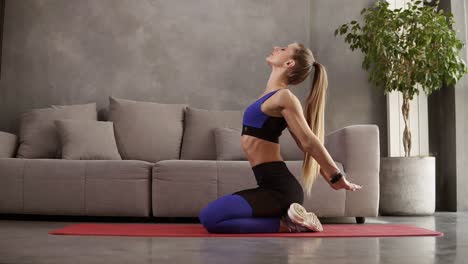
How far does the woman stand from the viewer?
3029 mm

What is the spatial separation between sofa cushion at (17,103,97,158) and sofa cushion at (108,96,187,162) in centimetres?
24

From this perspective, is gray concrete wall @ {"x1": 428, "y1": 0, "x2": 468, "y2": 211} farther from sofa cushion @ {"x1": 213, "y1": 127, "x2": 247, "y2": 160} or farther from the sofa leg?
sofa cushion @ {"x1": 213, "y1": 127, "x2": 247, "y2": 160}

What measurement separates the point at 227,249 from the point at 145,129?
113 inches

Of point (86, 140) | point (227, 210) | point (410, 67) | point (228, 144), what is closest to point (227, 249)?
point (227, 210)

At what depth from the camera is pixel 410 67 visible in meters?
5.16

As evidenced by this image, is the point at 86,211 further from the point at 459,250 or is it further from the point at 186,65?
the point at 459,250

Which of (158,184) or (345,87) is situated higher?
(345,87)

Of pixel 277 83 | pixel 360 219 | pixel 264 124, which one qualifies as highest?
pixel 277 83

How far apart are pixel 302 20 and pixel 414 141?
4.84 feet

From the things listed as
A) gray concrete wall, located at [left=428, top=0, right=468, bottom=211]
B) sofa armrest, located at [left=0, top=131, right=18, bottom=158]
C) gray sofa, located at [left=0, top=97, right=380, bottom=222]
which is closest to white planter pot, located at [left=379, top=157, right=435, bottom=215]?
gray concrete wall, located at [left=428, top=0, right=468, bottom=211]

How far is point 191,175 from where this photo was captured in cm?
410

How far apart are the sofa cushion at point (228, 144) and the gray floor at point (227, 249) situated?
6.34ft

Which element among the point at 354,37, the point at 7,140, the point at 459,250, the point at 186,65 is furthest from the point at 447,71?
the point at 7,140

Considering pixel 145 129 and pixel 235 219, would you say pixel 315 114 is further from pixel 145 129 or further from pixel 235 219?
pixel 145 129
